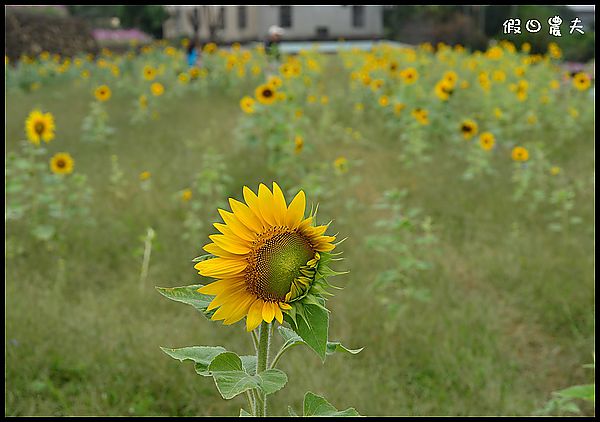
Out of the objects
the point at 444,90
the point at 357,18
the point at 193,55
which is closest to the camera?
the point at 444,90

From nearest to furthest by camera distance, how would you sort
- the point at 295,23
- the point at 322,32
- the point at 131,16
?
1. the point at 131,16
2. the point at 322,32
3. the point at 295,23

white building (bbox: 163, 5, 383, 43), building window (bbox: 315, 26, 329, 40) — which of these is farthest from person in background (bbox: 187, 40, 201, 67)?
building window (bbox: 315, 26, 329, 40)

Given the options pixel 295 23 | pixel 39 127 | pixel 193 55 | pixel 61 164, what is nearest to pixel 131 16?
pixel 295 23

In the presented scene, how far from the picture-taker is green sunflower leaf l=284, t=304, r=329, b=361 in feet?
3.30

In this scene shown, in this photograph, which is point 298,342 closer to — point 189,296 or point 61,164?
point 189,296

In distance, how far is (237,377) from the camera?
1.07 m

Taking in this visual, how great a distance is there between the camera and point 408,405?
2631 mm

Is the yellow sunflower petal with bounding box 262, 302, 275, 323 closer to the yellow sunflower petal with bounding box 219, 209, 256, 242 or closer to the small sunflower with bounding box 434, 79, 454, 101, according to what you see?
the yellow sunflower petal with bounding box 219, 209, 256, 242

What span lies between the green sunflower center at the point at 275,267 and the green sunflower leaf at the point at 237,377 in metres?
0.14

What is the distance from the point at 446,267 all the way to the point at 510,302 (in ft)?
1.37

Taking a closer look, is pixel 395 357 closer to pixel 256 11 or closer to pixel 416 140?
pixel 416 140

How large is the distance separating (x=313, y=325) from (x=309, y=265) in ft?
0.30

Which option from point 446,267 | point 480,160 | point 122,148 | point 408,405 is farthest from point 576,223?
point 122,148

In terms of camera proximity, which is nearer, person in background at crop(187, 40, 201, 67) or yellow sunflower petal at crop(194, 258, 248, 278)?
yellow sunflower petal at crop(194, 258, 248, 278)
